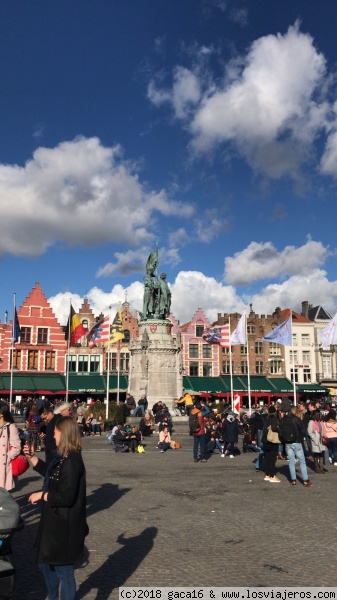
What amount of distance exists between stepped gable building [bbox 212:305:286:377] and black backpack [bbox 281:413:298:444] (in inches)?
1943

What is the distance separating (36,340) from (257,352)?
26.6 m

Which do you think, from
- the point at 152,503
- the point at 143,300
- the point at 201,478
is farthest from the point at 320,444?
the point at 143,300

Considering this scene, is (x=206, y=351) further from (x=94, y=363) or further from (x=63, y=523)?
(x=63, y=523)

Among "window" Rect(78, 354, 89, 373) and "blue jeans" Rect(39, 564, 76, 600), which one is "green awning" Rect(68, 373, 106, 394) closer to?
"window" Rect(78, 354, 89, 373)

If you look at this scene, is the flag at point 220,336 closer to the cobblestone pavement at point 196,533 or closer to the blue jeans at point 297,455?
the cobblestone pavement at point 196,533

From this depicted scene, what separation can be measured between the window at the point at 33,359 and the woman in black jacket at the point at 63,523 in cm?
5069

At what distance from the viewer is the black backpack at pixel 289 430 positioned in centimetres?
1154

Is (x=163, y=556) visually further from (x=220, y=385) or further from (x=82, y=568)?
(x=220, y=385)

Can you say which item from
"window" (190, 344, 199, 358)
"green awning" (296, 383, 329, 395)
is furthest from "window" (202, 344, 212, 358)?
"green awning" (296, 383, 329, 395)

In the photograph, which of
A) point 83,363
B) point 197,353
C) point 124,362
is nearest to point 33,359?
point 83,363

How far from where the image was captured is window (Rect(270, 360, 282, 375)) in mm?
63606

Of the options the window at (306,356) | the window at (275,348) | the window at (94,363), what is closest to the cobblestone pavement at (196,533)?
the window at (94,363)

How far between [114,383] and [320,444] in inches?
1585

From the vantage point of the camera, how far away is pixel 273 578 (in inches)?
224
